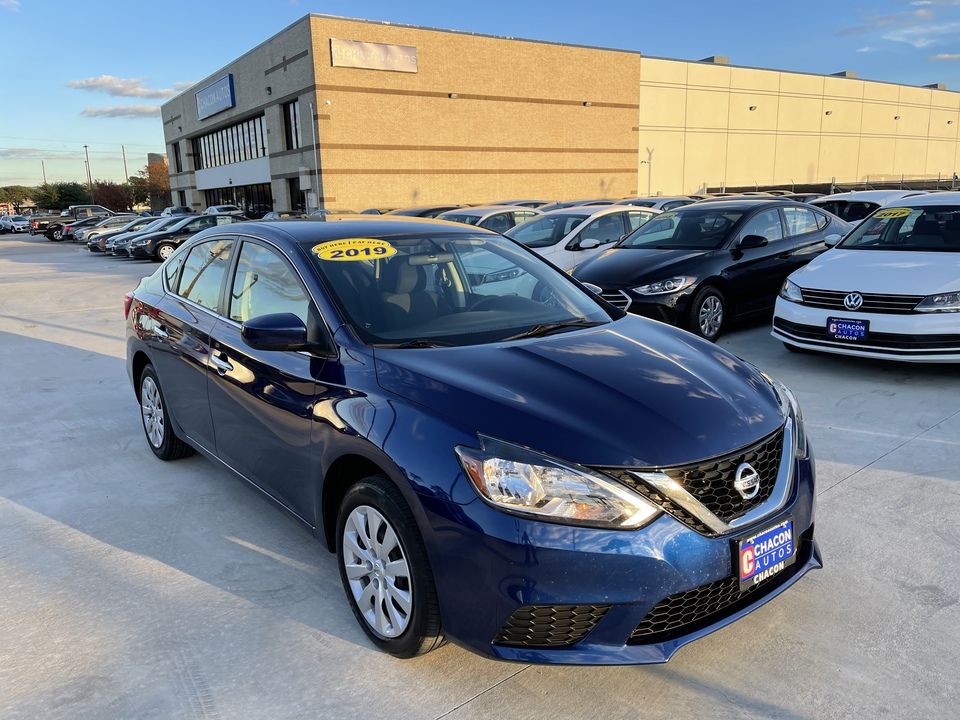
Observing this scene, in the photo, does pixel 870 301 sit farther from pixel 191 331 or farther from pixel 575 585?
pixel 191 331

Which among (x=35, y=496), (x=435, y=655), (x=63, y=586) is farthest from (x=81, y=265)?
(x=435, y=655)

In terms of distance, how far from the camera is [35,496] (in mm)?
4430

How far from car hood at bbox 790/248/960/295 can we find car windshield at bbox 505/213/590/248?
15.5ft

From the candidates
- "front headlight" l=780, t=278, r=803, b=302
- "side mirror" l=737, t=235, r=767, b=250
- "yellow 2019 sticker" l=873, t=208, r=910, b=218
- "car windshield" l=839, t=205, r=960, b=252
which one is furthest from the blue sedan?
"yellow 2019 sticker" l=873, t=208, r=910, b=218

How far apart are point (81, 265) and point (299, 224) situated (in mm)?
21434

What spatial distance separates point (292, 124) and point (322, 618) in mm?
37038

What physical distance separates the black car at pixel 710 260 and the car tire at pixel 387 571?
17.2 ft

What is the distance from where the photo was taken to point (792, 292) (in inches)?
271

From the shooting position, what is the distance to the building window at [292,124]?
35.5 meters

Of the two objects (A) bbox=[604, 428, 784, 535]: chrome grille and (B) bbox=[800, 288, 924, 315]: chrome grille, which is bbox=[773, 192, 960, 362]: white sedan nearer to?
(B) bbox=[800, 288, 924, 315]: chrome grille

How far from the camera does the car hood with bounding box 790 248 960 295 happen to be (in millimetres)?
5996

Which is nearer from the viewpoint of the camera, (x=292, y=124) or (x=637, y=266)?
(x=637, y=266)

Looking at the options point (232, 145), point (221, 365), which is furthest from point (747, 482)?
point (232, 145)

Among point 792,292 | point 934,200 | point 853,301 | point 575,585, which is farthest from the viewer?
point 934,200
